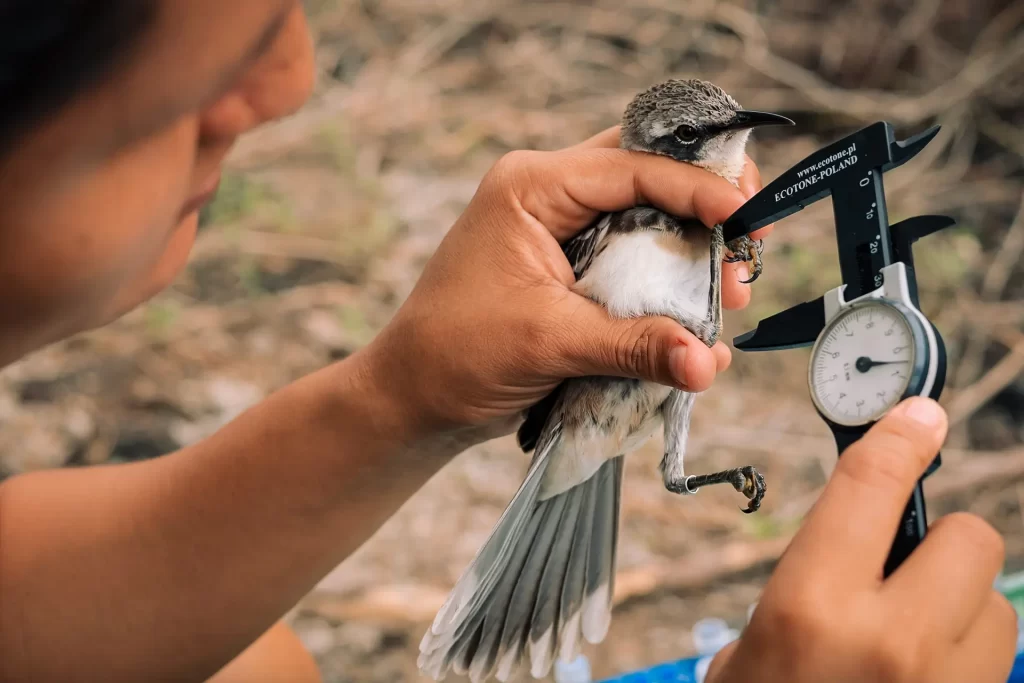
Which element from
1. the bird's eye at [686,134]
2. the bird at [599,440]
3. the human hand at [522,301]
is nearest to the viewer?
the human hand at [522,301]

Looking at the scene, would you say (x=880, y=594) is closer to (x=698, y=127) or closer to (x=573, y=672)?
(x=698, y=127)

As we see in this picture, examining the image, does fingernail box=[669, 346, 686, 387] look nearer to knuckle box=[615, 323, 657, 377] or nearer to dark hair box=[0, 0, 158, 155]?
knuckle box=[615, 323, 657, 377]

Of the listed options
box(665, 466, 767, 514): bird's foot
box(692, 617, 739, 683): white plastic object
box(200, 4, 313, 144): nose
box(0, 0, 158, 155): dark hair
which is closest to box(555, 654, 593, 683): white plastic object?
box(692, 617, 739, 683): white plastic object

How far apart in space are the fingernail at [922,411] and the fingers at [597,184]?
55 cm

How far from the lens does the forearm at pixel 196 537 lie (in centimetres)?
167

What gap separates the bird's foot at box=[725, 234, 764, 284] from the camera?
1.59 m

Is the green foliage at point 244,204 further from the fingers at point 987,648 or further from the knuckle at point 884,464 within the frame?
the fingers at point 987,648

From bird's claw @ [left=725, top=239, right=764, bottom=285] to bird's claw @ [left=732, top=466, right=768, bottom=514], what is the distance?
0.41m

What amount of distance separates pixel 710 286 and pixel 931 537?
681mm

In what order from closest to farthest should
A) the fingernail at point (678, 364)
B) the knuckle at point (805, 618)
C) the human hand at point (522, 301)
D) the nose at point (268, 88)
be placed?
the nose at point (268, 88) < the knuckle at point (805, 618) < the fingernail at point (678, 364) < the human hand at point (522, 301)

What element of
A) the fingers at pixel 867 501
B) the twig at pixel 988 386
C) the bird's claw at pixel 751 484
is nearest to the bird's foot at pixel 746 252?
the bird's claw at pixel 751 484

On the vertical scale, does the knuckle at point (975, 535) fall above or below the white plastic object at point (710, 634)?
above

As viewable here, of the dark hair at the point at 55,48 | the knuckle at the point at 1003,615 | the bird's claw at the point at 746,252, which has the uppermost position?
the dark hair at the point at 55,48

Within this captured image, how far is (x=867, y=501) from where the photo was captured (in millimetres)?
964
